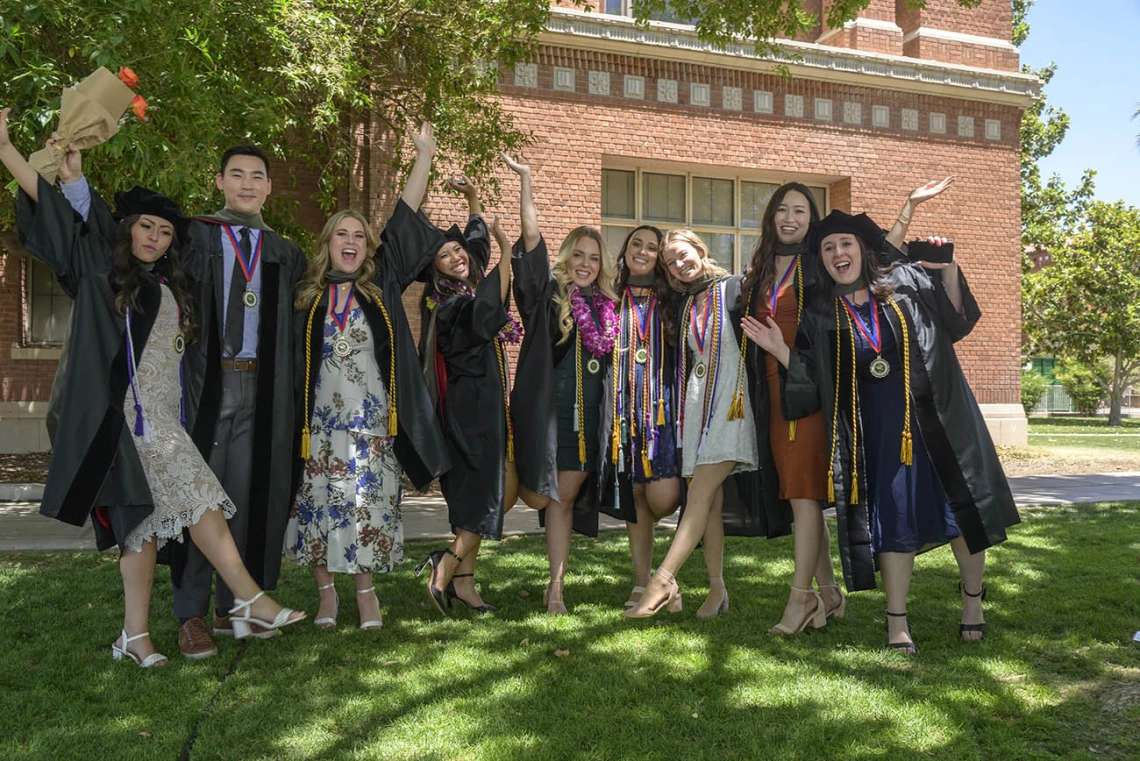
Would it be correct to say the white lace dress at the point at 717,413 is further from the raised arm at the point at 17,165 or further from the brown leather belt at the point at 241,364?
the raised arm at the point at 17,165

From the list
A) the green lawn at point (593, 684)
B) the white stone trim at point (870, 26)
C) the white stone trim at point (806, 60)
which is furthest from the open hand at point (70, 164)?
the white stone trim at point (870, 26)

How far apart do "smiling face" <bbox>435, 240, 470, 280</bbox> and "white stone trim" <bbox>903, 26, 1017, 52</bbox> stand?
1299 cm

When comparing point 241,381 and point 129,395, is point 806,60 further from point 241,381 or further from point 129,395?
point 129,395

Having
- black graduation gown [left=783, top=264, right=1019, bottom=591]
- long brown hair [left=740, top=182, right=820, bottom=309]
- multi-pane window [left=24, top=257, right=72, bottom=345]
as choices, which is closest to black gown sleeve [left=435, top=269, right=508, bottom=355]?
long brown hair [left=740, top=182, right=820, bottom=309]

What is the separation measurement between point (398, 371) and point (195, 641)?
153 centimetres

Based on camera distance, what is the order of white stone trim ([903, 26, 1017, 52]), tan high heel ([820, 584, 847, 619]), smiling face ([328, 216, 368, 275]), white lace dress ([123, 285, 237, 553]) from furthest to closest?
white stone trim ([903, 26, 1017, 52]) < tan high heel ([820, 584, 847, 619]) < smiling face ([328, 216, 368, 275]) < white lace dress ([123, 285, 237, 553])

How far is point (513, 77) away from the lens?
1323 cm

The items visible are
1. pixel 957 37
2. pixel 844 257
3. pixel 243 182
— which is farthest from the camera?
pixel 957 37

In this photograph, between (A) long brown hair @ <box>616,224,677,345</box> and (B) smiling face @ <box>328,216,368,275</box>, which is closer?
(B) smiling face @ <box>328,216,368,275</box>

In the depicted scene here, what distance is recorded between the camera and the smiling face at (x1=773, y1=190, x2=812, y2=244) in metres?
4.67

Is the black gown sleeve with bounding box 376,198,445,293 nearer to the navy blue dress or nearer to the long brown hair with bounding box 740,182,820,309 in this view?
the long brown hair with bounding box 740,182,820,309

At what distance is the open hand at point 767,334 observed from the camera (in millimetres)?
4473

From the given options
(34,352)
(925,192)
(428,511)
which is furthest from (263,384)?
(34,352)

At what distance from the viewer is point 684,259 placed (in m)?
4.87
